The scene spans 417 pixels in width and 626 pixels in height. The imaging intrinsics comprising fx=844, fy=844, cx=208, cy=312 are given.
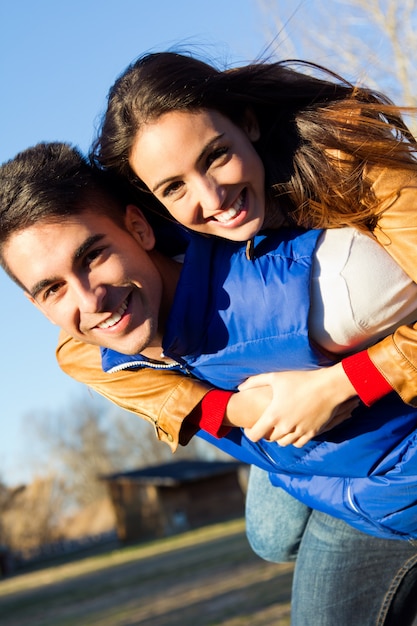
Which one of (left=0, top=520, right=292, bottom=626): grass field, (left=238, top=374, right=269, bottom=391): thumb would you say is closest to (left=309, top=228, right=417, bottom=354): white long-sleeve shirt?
(left=238, top=374, right=269, bottom=391): thumb

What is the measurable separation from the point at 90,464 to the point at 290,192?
257 feet

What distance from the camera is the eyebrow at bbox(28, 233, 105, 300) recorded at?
9.26 ft

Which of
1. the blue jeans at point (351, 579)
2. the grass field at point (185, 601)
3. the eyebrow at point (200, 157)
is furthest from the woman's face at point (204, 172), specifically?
the grass field at point (185, 601)

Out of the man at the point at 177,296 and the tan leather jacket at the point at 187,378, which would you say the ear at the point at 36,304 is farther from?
the tan leather jacket at the point at 187,378

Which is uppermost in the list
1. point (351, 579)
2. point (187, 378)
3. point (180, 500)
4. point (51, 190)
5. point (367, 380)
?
point (51, 190)

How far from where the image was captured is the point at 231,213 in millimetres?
2791

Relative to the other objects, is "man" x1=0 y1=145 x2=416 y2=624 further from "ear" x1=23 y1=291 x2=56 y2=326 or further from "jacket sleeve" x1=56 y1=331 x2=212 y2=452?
"jacket sleeve" x1=56 y1=331 x2=212 y2=452

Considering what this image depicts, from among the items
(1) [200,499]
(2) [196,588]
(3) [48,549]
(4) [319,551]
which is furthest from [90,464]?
(4) [319,551]

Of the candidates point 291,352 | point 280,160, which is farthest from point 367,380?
point 280,160

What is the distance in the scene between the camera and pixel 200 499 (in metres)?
43.0

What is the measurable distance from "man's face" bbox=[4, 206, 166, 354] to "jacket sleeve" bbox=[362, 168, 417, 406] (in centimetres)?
80

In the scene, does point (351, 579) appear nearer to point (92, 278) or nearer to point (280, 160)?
point (92, 278)

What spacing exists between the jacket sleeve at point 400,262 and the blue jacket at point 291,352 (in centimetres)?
21

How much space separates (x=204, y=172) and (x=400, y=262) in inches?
27.5
